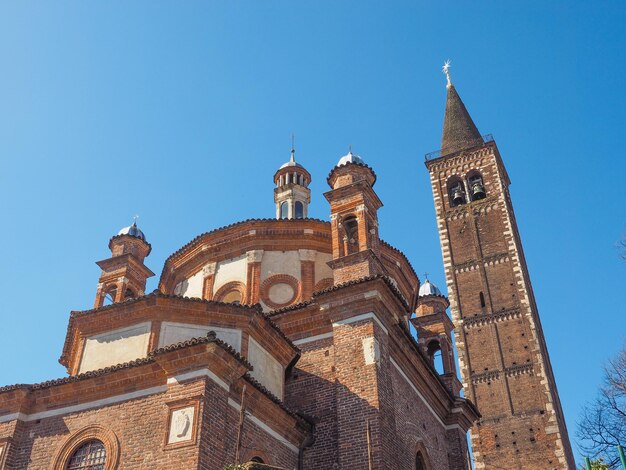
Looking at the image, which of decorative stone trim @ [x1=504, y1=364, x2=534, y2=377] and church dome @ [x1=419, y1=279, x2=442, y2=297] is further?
decorative stone trim @ [x1=504, y1=364, x2=534, y2=377]

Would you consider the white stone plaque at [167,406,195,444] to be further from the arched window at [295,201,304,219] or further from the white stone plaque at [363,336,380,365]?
the arched window at [295,201,304,219]

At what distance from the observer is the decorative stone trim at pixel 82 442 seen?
12.5 meters

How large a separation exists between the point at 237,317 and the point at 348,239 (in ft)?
14.5

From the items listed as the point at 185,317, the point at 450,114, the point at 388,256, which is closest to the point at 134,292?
the point at 185,317

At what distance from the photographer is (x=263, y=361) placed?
48.8 feet

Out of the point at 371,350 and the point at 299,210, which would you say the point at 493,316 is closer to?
the point at 299,210

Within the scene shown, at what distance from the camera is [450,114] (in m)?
55.7

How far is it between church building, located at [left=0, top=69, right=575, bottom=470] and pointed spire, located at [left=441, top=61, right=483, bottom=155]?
29207mm

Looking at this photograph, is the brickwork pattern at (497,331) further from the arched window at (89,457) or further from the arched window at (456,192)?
the arched window at (89,457)

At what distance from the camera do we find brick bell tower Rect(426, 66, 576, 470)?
117 feet

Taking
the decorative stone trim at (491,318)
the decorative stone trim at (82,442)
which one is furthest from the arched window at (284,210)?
the decorative stone trim at (491,318)

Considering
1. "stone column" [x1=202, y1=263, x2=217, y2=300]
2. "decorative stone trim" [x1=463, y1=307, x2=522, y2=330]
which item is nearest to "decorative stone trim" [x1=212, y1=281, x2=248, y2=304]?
"stone column" [x1=202, y1=263, x2=217, y2=300]

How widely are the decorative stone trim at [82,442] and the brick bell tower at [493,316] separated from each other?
91.8 ft

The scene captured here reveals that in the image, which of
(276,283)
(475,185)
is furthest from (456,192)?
(276,283)
